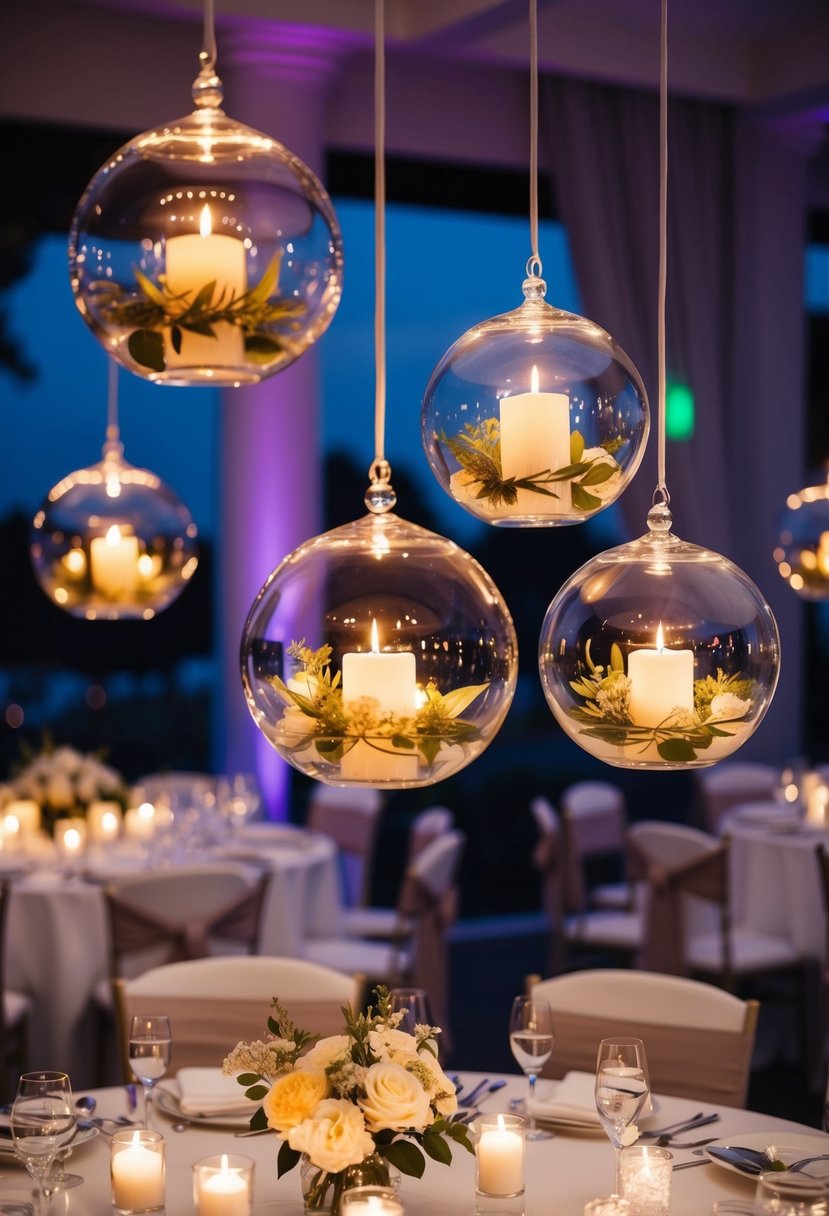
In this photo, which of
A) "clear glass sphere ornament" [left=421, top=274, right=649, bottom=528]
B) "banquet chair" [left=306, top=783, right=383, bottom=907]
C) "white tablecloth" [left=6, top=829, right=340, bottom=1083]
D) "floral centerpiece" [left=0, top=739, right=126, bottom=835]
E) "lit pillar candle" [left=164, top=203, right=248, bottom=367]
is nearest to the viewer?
"lit pillar candle" [left=164, top=203, right=248, bottom=367]

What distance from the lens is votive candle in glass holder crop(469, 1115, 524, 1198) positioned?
86.0 inches

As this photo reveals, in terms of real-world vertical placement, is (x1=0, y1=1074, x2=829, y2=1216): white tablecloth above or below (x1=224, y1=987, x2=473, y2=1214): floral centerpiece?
below

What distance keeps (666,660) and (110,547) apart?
2.79 m

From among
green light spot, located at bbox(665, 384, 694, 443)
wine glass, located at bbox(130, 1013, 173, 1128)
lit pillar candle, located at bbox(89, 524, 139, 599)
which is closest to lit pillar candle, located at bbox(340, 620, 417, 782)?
wine glass, located at bbox(130, 1013, 173, 1128)

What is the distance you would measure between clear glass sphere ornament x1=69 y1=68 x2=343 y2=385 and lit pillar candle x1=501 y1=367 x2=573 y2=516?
0.92 feet

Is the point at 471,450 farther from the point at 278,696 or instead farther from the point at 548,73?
the point at 548,73

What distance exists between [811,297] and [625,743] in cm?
772

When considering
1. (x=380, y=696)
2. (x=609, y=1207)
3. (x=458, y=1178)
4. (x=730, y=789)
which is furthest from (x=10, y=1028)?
(x=730, y=789)

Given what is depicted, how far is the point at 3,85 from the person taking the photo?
21.9ft

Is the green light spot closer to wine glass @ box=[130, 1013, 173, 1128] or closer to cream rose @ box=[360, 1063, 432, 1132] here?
wine glass @ box=[130, 1013, 173, 1128]

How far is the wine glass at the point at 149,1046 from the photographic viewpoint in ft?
8.25

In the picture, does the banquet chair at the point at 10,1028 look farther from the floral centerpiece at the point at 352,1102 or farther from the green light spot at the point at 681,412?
the green light spot at the point at 681,412

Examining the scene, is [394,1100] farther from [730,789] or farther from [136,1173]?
[730,789]

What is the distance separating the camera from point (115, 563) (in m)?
4.46
